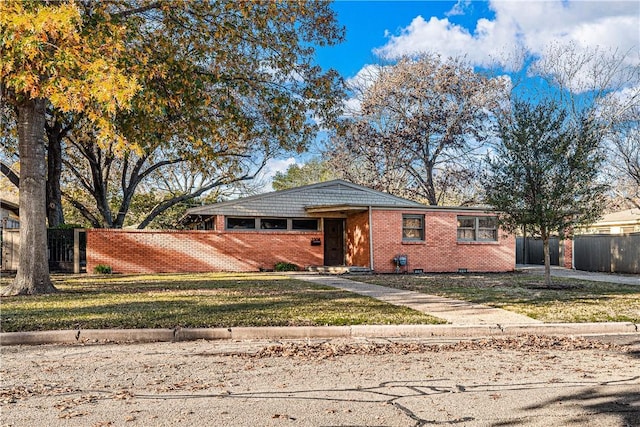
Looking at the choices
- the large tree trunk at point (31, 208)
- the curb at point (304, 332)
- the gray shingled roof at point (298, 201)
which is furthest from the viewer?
the gray shingled roof at point (298, 201)

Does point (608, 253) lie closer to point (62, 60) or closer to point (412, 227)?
point (412, 227)

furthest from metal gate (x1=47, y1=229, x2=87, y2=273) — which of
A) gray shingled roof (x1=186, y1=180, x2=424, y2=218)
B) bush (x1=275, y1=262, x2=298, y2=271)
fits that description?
bush (x1=275, y1=262, x2=298, y2=271)

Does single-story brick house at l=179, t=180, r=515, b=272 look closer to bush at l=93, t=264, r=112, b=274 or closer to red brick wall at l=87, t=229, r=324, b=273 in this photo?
red brick wall at l=87, t=229, r=324, b=273

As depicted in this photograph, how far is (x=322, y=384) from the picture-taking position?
5.04 m

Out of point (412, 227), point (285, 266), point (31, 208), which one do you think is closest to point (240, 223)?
point (285, 266)

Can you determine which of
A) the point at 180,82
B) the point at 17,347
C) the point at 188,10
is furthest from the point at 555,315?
the point at 188,10

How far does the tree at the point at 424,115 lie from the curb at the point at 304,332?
79.0 feet

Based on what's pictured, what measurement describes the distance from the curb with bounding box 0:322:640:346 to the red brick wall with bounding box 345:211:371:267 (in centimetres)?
1387

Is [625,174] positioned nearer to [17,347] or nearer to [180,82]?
[180,82]

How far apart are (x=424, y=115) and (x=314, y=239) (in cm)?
1192

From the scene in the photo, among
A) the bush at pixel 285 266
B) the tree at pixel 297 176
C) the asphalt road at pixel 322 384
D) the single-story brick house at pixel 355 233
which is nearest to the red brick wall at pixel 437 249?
the single-story brick house at pixel 355 233

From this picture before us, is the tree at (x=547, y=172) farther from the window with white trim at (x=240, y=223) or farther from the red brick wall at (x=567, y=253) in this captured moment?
the red brick wall at (x=567, y=253)

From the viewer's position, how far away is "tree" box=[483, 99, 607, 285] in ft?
45.9

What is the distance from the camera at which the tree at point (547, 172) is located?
13977mm
